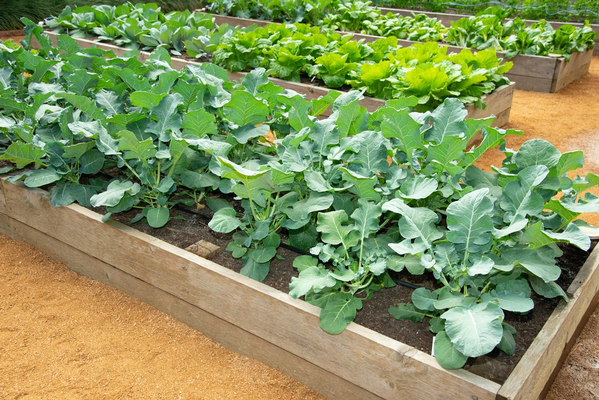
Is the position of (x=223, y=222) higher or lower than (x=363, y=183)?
lower

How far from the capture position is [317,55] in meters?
4.75

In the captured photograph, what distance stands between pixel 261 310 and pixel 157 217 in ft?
2.14

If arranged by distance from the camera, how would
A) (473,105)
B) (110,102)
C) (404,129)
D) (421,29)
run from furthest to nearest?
1. (421,29)
2. (473,105)
3. (110,102)
4. (404,129)

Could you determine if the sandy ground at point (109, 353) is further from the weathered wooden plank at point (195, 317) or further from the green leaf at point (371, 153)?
the green leaf at point (371, 153)

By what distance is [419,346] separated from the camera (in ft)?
5.22

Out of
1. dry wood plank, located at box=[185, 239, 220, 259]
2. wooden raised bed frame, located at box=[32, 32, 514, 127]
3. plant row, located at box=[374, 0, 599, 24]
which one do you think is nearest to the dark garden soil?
dry wood plank, located at box=[185, 239, 220, 259]

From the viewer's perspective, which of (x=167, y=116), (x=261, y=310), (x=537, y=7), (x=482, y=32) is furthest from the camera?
(x=537, y=7)

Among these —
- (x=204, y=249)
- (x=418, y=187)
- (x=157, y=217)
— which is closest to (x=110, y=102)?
(x=157, y=217)

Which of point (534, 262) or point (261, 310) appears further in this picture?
point (261, 310)

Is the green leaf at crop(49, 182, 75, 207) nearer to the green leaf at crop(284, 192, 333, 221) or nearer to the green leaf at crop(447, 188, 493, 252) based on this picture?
the green leaf at crop(284, 192, 333, 221)

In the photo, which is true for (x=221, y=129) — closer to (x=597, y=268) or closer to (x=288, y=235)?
(x=288, y=235)

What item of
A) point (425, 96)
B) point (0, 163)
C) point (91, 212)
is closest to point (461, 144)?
point (91, 212)

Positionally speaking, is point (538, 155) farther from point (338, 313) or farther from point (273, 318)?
point (273, 318)

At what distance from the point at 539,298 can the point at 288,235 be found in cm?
97
